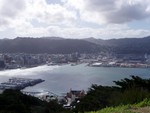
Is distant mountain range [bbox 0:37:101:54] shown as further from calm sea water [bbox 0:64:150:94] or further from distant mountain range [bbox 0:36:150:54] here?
calm sea water [bbox 0:64:150:94]

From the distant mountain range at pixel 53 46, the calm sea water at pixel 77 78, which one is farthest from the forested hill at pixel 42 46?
the calm sea water at pixel 77 78

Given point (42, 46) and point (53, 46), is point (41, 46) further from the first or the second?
point (53, 46)

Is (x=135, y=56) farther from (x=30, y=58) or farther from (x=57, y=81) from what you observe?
(x=57, y=81)

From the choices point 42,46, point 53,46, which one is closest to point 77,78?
point 53,46

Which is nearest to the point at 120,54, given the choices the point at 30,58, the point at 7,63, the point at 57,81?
the point at 30,58

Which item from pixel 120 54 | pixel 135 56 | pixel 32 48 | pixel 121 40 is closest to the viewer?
pixel 135 56

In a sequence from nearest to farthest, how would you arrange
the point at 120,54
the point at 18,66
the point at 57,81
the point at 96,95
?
the point at 96,95
the point at 57,81
the point at 18,66
the point at 120,54

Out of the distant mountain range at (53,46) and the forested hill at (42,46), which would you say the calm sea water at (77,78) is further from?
the forested hill at (42,46)

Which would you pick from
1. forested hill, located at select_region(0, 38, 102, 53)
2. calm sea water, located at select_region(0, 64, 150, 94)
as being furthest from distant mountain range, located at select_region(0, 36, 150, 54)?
calm sea water, located at select_region(0, 64, 150, 94)
